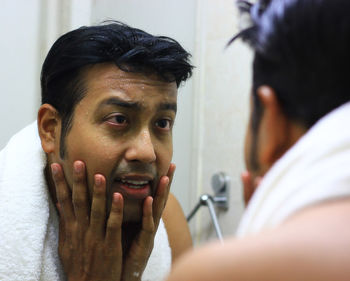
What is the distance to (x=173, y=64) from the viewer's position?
898 mm

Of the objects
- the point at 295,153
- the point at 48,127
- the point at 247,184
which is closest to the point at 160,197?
the point at 48,127

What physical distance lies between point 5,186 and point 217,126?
2.40 ft

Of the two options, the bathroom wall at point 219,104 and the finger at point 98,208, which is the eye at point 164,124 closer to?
the finger at point 98,208

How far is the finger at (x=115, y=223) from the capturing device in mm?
857

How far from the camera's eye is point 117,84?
86 cm

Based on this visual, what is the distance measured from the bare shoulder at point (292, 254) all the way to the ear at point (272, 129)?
3.7 inches

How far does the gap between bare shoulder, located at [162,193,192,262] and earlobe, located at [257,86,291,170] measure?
0.71 meters

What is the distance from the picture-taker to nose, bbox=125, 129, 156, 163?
84cm

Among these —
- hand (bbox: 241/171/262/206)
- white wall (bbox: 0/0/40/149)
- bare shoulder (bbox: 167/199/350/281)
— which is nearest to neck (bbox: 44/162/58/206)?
white wall (bbox: 0/0/40/149)

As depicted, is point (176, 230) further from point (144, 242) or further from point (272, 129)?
point (272, 129)

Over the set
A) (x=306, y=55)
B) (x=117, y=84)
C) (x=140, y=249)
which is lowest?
(x=140, y=249)

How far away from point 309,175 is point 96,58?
58 centimetres

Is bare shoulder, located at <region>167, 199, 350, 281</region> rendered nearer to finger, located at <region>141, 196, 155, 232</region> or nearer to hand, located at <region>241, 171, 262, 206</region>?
hand, located at <region>241, 171, 262, 206</region>

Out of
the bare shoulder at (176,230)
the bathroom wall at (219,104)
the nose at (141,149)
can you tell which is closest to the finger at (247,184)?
the nose at (141,149)
